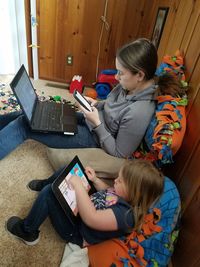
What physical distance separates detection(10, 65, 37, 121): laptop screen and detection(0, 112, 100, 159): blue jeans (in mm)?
72

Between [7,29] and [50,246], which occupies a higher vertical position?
[7,29]

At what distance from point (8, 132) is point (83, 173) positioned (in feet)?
1.54

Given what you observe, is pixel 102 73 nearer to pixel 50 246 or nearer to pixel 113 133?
pixel 113 133

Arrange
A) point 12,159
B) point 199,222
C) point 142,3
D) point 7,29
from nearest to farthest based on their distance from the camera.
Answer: point 199,222 < point 12,159 < point 142,3 < point 7,29

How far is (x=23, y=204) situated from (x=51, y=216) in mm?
351

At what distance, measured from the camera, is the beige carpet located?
3.30 ft

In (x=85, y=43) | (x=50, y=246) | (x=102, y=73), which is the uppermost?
(x=85, y=43)

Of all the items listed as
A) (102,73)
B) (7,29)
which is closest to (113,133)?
(102,73)

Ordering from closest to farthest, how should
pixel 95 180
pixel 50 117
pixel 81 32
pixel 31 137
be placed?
pixel 95 180
pixel 31 137
pixel 50 117
pixel 81 32

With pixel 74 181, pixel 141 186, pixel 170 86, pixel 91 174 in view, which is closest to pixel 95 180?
pixel 91 174

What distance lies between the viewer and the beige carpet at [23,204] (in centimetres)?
101

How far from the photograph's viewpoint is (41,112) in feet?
4.52

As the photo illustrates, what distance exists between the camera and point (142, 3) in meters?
2.30

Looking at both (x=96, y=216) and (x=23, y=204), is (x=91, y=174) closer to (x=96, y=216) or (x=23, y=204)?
(x=96, y=216)
